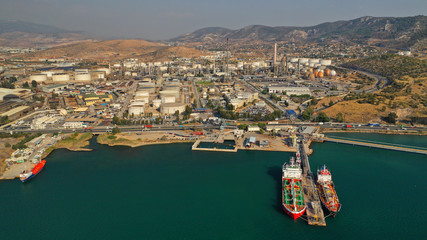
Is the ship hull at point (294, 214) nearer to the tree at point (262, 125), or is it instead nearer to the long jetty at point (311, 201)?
the long jetty at point (311, 201)

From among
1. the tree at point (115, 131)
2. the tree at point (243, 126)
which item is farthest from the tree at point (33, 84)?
the tree at point (243, 126)

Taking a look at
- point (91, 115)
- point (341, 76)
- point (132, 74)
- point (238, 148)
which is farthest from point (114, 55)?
point (238, 148)

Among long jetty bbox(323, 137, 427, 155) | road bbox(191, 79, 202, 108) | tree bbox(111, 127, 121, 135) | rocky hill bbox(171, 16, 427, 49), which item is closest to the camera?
long jetty bbox(323, 137, 427, 155)

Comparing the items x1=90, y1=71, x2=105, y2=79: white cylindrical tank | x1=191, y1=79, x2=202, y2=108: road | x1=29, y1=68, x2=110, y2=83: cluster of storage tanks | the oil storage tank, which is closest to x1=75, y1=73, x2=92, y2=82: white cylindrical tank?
x1=29, y1=68, x2=110, y2=83: cluster of storage tanks

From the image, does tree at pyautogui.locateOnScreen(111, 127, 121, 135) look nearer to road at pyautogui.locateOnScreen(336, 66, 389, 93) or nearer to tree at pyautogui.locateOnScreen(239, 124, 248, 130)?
tree at pyautogui.locateOnScreen(239, 124, 248, 130)

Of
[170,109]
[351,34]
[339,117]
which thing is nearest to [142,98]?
[170,109]

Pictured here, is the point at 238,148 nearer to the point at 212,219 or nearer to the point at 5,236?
the point at 212,219
